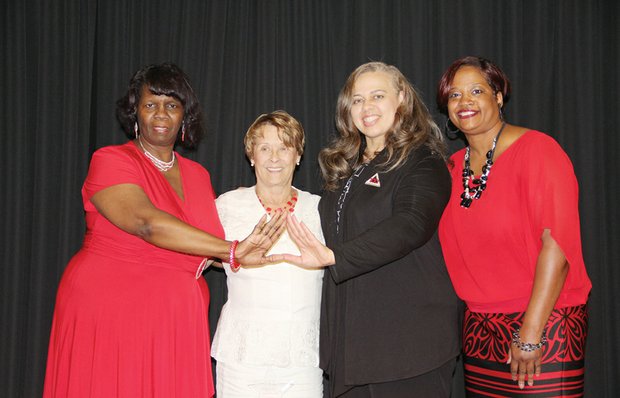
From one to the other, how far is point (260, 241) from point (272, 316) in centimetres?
43

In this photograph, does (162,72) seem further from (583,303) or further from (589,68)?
(589,68)

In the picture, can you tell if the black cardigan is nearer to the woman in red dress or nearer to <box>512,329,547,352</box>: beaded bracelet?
<box>512,329,547,352</box>: beaded bracelet

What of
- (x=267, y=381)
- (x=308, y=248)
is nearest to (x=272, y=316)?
(x=267, y=381)

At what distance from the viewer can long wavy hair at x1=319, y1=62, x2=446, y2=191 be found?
2.16 m

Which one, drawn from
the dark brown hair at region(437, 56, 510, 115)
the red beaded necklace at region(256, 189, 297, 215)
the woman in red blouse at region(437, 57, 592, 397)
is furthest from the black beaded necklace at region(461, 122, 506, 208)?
the red beaded necklace at region(256, 189, 297, 215)

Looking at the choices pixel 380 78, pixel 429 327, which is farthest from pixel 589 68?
pixel 429 327

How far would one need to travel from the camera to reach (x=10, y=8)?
3.56 metres

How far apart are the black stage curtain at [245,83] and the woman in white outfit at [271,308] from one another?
912 mm

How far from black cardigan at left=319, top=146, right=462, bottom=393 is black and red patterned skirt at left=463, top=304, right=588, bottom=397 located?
0.58 ft

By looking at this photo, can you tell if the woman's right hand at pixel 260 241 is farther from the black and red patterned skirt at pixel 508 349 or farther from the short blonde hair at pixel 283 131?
the black and red patterned skirt at pixel 508 349

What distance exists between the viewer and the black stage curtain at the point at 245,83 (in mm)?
3352

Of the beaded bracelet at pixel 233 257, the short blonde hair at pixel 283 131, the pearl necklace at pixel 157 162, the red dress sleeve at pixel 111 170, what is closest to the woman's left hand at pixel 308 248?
the beaded bracelet at pixel 233 257

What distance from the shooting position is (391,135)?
7.47 feet

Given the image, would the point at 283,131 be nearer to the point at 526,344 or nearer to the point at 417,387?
the point at 417,387
